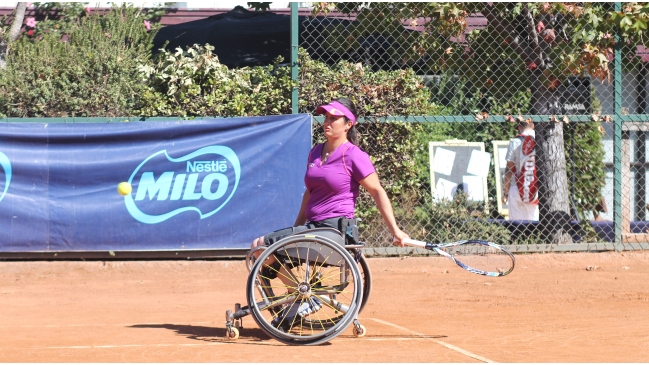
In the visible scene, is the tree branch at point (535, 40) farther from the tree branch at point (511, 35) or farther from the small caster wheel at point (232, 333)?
the small caster wheel at point (232, 333)

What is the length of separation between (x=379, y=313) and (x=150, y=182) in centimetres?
325

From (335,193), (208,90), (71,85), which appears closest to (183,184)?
(208,90)

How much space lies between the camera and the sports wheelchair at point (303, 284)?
17.4 ft

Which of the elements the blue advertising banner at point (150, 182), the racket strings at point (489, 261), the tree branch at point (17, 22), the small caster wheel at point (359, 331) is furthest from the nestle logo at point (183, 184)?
the tree branch at point (17, 22)

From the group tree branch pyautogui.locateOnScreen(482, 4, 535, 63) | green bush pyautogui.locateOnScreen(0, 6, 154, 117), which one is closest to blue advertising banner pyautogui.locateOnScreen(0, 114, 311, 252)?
green bush pyautogui.locateOnScreen(0, 6, 154, 117)

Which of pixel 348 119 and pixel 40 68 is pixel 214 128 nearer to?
pixel 40 68

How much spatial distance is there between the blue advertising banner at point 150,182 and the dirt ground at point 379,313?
32 cm

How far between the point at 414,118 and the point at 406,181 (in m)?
0.79

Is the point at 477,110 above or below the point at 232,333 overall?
above

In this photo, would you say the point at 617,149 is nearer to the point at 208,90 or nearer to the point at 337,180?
the point at 208,90

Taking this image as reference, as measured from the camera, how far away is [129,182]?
29.7ft

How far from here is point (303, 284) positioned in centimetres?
546

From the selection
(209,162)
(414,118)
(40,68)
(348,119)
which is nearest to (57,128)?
(40,68)

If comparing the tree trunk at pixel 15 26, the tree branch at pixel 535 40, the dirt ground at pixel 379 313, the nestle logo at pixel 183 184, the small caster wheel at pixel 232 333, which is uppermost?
the tree trunk at pixel 15 26
